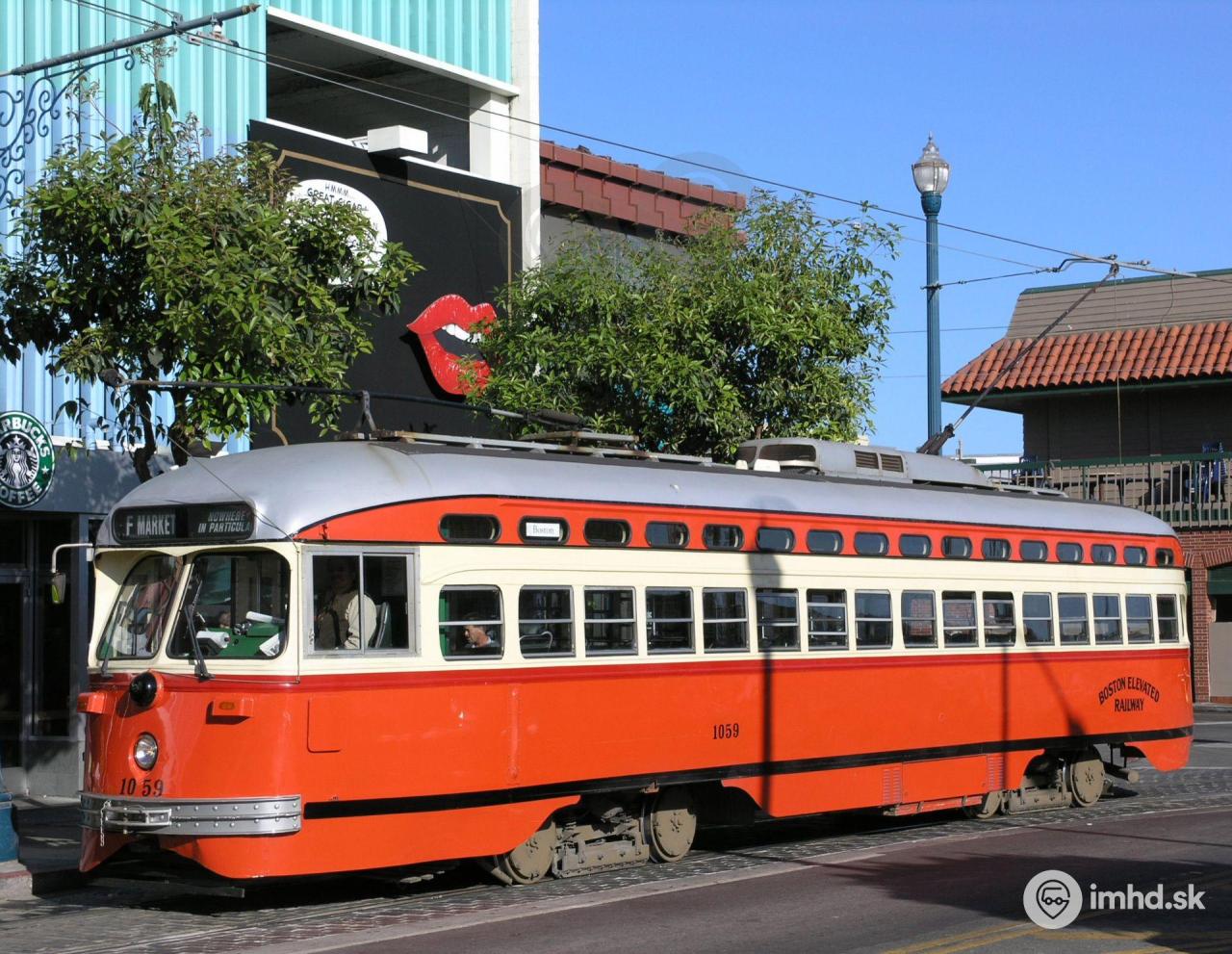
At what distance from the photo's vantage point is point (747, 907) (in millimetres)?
12453

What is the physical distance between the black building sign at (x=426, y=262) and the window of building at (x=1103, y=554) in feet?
28.2

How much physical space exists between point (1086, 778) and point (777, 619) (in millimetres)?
5897

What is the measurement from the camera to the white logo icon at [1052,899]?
11.6m

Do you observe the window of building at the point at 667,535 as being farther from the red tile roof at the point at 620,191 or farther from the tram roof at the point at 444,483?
the red tile roof at the point at 620,191

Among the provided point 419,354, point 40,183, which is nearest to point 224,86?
point 419,354

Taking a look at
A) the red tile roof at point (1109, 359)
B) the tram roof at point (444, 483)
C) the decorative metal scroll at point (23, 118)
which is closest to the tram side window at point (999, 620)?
the tram roof at point (444, 483)

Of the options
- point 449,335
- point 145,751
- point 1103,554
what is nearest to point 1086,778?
point 1103,554

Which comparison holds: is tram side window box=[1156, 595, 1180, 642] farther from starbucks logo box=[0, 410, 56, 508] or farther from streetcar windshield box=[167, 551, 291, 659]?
starbucks logo box=[0, 410, 56, 508]

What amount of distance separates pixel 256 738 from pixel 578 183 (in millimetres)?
22562

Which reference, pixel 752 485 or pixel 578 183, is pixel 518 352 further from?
pixel 578 183

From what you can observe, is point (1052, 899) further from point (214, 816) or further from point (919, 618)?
point (214, 816)

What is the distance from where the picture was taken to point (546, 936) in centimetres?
1127

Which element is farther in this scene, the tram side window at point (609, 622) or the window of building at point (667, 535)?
the window of building at point (667, 535)

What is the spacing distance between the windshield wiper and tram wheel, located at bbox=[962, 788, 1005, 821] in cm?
890
